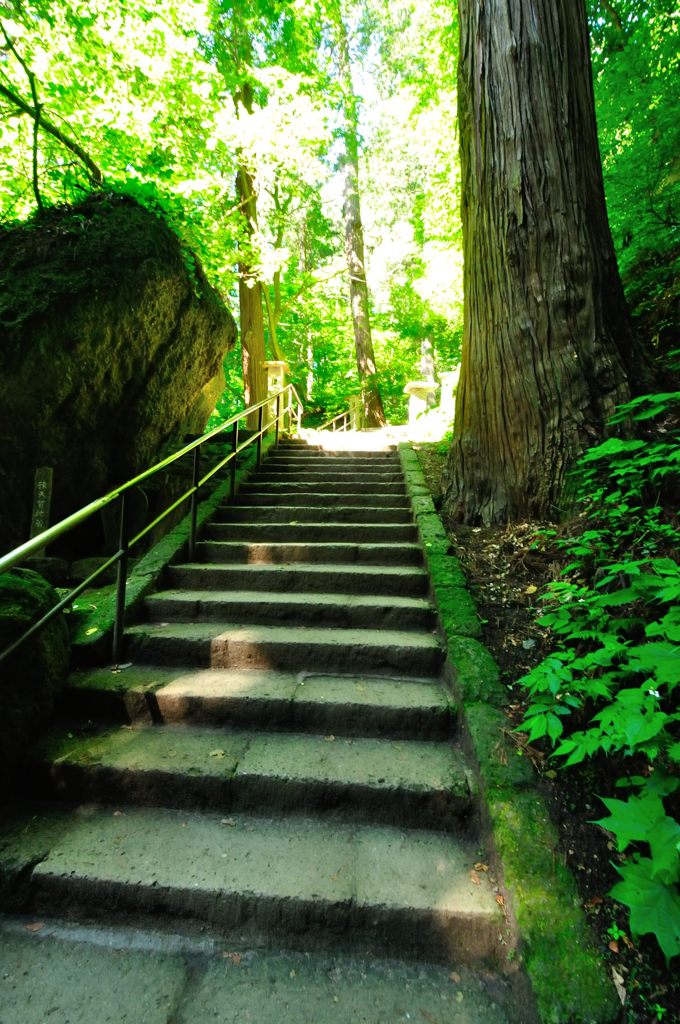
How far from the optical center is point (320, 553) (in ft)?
12.2

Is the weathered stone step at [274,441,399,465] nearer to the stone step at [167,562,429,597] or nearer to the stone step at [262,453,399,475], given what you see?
the stone step at [262,453,399,475]

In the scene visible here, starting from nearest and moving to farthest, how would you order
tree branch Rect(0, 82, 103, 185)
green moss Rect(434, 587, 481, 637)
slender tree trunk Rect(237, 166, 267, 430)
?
1. green moss Rect(434, 587, 481, 637)
2. tree branch Rect(0, 82, 103, 185)
3. slender tree trunk Rect(237, 166, 267, 430)

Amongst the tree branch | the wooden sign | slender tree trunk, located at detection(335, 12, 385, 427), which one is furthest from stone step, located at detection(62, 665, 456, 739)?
slender tree trunk, located at detection(335, 12, 385, 427)

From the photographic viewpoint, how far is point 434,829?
1.85 metres

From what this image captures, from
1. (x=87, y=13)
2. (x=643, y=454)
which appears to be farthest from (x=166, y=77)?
(x=643, y=454)

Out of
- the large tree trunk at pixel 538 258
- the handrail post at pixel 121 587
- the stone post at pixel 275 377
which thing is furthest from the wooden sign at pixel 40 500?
the stone post at pixel 275 377

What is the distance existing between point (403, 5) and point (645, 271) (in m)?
14.0

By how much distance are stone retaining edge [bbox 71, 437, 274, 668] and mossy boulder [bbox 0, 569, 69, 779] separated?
24cm

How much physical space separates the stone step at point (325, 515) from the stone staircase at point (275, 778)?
3.35 feet

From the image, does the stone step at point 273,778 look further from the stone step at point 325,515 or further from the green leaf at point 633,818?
the stone step at point 325,515

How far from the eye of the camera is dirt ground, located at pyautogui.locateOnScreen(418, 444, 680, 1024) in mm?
1253

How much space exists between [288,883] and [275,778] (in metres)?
0.38

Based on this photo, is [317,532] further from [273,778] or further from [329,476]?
[273,778]

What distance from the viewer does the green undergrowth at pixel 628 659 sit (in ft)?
4.22
